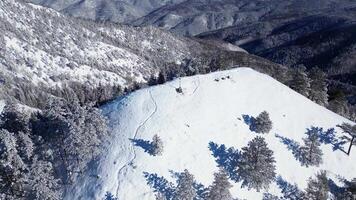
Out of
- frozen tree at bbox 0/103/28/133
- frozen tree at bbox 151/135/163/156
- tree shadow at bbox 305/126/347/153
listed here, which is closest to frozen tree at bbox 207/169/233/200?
frozen tree at bbox 151/135/163/156

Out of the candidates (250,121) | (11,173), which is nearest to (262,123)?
(250,121)

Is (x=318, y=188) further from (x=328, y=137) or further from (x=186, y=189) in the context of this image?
(x=186, y=189)

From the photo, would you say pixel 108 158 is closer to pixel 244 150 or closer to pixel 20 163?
pixel 20 163

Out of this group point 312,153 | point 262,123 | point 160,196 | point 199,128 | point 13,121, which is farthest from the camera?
point 262,123

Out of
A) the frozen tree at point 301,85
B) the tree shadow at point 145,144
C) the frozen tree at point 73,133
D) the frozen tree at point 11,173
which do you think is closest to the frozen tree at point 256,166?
the tree shadow at point 145,144

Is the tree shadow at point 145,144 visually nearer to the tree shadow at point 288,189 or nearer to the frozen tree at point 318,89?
the tree shadow at point 288,189

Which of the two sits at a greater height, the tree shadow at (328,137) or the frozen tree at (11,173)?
the frozen tree at (11,173)
